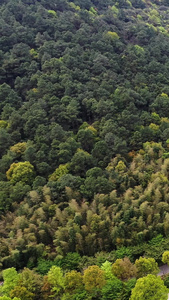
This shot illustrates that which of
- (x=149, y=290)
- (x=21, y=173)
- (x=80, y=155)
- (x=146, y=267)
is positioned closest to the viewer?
(x=149, y=290)

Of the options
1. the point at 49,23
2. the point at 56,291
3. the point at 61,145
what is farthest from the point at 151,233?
the point at 49,23

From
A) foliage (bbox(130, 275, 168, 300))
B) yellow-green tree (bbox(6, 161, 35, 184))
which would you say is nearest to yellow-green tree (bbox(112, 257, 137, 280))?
foliage (bbox(130, 275, 168, 300))

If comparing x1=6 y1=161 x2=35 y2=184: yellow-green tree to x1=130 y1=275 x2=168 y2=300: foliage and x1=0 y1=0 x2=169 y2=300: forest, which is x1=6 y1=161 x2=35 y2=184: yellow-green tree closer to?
x1=0 y1=0 x2=169 y2=300: forest

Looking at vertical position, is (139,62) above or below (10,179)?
above

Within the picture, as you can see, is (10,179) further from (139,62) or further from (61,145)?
(139,62)

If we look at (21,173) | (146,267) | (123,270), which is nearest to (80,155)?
(21,173)

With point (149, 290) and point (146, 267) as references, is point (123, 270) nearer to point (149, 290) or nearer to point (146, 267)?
point (146, 267)

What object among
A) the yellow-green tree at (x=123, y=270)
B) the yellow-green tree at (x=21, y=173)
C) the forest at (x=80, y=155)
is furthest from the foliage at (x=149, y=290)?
the yellow-green tree at (x=21, y=173)

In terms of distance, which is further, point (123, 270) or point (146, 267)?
point (123, 270)
